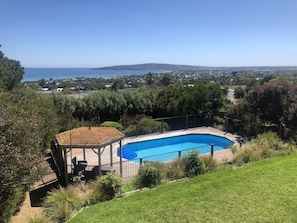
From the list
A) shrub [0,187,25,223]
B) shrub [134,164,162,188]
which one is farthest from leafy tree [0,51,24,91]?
shrub [134,164,162,188]

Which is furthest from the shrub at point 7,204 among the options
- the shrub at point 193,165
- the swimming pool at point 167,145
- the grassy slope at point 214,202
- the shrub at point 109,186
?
the swimming pool at point 167,145

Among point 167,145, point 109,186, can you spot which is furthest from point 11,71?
point 109,186

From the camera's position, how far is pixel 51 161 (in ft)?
39.7

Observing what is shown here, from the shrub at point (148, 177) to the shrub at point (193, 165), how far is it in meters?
1.18

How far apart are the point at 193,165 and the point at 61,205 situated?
163 inches

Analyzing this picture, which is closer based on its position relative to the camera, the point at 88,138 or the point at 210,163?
the point at 210,163

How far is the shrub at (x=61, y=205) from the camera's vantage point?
5711 millimetres

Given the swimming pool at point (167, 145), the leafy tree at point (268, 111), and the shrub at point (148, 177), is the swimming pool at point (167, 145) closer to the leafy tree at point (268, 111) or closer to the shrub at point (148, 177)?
the leafy tree at point (268, 111)

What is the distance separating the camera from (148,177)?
23.8ft

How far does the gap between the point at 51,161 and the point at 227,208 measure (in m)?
9.08

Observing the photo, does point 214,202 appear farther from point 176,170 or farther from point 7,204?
point 7,204

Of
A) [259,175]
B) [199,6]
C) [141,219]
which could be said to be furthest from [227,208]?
[199,6]

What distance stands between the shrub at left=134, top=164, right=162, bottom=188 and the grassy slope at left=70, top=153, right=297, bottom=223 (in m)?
0.37

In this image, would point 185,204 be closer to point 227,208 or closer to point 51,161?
point 227,208
